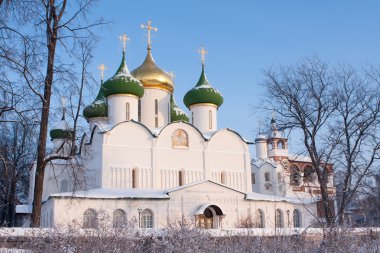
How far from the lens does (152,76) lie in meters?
26.8

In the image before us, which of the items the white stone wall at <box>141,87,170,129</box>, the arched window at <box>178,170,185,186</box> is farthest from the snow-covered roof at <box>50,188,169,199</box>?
the white stone wall at <box>141,87,170,129</box>

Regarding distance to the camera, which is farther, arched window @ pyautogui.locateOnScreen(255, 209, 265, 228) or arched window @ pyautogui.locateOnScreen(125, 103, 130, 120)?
arched window @ pyautogui.locateOnScreen(125, 103, 130, 120)

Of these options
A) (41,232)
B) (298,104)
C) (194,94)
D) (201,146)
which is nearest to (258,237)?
(41,232)

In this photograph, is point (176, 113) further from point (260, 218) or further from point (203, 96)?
point (260, 218)

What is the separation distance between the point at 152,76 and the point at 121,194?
29.1ft

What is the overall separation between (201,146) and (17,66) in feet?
53.2

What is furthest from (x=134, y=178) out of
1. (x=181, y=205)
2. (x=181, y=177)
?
(x=181, y=205)

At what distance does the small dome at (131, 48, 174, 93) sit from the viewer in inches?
1049

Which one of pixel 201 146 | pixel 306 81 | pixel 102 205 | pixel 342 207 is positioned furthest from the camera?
pixel 201 146

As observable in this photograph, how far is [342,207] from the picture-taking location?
14867 mm

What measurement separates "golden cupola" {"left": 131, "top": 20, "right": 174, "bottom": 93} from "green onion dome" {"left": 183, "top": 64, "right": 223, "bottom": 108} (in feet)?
4.91

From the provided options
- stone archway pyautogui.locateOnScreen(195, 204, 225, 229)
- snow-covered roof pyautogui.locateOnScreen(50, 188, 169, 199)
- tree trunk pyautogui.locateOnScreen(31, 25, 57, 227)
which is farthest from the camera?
stone archway pyautogui.locateOnScreen(195, 204, 225, 229)

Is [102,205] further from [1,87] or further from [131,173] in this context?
[1,87]

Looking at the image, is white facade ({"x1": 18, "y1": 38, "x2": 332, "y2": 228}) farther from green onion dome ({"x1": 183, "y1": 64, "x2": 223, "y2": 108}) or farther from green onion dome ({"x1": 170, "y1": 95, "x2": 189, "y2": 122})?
green onion dome ({"x1": 170, "y1": 95, "x2": 189, "y2": 122})
